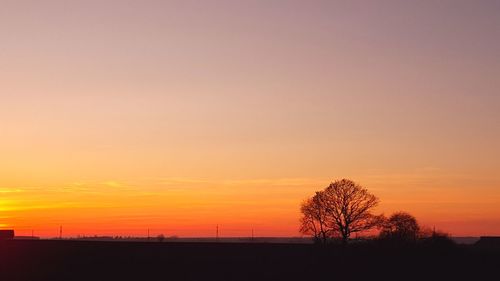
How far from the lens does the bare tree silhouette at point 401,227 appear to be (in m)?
88.0

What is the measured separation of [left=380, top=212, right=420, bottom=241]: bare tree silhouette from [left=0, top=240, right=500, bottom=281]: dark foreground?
2315 centimetres

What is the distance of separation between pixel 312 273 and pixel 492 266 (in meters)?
17.9

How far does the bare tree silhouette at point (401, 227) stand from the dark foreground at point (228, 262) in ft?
75.9

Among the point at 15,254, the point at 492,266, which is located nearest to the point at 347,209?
the point at 492,266

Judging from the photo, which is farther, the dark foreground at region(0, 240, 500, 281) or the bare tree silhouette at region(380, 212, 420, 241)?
the bare tree silhouette at region(380, 212, 420, 241)

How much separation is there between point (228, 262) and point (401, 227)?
156 ft

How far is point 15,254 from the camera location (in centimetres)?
5544

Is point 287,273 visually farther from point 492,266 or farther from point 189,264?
point 492,266

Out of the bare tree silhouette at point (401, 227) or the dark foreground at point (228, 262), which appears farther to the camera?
the bare tree silhouette at point (401, 227)

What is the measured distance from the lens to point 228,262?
52062 mm

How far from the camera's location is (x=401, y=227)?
93625mm

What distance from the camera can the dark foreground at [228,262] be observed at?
46469 millimetres

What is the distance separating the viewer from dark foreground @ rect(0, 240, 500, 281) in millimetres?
46469

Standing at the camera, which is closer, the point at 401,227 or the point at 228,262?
the point at 228,262
